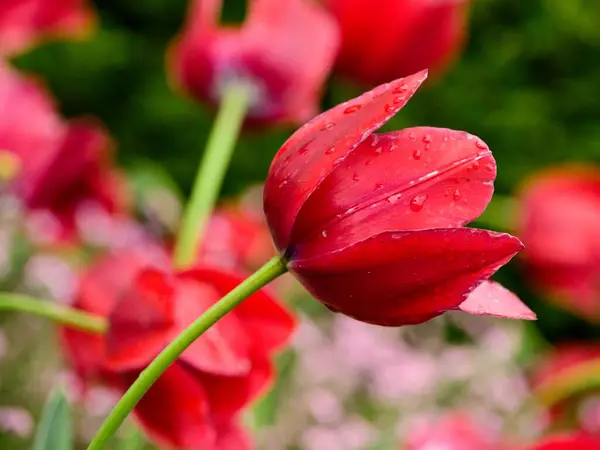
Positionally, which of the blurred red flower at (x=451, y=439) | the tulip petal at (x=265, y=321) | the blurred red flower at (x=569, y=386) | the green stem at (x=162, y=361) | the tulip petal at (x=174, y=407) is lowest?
the blurred red flower at (x=569, y=386)

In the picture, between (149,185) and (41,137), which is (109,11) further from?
(41,137)

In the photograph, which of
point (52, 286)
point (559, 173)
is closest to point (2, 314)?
point (52, 286)

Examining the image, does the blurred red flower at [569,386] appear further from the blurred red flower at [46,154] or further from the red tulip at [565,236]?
the blurred red flower at [46,154]

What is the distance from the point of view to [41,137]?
41 centimetres

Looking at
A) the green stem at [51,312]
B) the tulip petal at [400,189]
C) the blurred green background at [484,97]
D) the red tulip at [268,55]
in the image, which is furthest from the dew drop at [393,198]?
the blurred green background at [484,97]

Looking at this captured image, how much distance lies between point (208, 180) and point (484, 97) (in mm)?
854

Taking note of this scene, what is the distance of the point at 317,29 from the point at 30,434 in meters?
0.21

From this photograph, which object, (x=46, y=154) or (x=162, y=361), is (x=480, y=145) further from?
(x=46, y=154)

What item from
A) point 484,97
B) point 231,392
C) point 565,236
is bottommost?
point 484,97

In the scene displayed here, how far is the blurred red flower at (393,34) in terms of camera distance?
431 mm

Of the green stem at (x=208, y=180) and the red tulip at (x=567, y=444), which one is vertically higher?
the green stem at (x=208, y=180)

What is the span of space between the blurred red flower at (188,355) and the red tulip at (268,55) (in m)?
0.17

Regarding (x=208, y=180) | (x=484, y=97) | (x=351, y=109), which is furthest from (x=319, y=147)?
(x=484, y=97)

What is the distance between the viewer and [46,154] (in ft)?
1.32
